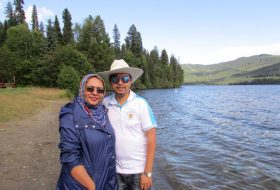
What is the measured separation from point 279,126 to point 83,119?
68.0 feet

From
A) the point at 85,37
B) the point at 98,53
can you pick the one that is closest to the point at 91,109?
the point at 98,53

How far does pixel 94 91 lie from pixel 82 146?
0.66 meters

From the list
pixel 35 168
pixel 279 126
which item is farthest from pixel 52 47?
pixel 35 168

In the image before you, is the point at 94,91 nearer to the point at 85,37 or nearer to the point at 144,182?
the point at 144,182

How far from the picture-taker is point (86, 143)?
3.07 meters

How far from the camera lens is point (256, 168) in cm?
1027

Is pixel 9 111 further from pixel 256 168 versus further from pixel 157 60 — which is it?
pixel 157 60

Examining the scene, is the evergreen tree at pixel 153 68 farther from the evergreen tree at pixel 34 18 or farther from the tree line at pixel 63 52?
the evergreen tree at pixel 34 18

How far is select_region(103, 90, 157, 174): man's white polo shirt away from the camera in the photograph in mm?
3693

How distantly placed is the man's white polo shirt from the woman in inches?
13.8

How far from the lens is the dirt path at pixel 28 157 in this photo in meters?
7.38

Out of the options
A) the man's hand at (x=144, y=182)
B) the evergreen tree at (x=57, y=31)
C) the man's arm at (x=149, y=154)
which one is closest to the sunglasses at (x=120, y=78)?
the man's arm at (x=149, y=154)

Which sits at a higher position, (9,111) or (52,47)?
(52,47)

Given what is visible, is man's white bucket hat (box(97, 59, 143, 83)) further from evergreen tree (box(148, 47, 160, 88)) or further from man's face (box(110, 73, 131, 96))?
evergreen tree (box(148, 47, 160, 88))
